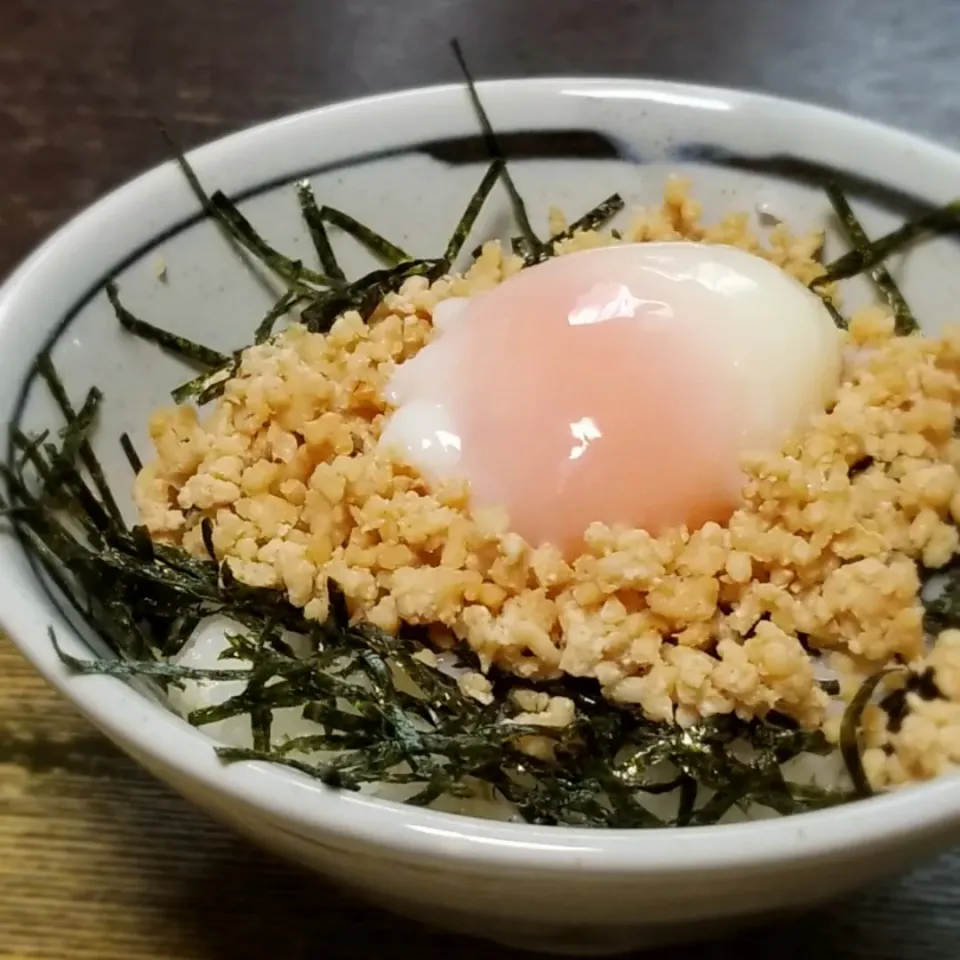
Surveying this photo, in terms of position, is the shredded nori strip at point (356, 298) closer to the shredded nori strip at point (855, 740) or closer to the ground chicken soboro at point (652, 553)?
the ground chicken soboro at point (652, 553)

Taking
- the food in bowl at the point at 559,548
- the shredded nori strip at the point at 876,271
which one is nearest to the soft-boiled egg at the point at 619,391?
the food in bowl at the point at 559,548

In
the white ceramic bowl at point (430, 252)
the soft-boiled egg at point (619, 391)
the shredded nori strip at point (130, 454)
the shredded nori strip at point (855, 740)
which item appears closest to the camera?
the white ceramic bowl at point (430, 252)

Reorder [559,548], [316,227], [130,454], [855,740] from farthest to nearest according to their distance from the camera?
[316,227] < [130,454] < [559,548] < [855,740]

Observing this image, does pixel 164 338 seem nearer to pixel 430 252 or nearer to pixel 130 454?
pixel 130 454

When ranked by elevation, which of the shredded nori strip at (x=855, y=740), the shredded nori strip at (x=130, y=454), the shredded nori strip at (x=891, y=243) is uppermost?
the shredded nori strip at (x=891, y=243)

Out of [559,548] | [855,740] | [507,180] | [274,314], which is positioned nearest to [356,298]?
[274,314]

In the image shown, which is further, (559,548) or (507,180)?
(507,180)

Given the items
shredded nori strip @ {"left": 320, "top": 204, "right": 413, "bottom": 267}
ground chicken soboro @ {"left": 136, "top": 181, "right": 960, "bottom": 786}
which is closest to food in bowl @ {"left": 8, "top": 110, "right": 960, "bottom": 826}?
ground chicken soboro @ {"left": 136, "top": 181, "right": 960, "bottom": 786}
